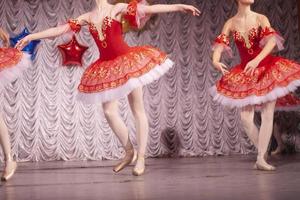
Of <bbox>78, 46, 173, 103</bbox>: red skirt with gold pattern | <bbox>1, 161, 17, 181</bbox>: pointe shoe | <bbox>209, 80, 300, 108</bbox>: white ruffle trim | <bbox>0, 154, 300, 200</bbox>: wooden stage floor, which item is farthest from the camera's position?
<bbox>209, 80, 300, 108</bbox>: white ruffle trim

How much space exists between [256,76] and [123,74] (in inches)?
44.5

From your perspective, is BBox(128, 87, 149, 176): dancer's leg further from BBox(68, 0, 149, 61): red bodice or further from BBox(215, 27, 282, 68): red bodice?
BBox(215, 27, 282, 68): red bodice

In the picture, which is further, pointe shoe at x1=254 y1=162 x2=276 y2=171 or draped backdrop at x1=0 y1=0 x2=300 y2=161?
draped backdrop at x1=0 y1=0 x2=300 y2=161

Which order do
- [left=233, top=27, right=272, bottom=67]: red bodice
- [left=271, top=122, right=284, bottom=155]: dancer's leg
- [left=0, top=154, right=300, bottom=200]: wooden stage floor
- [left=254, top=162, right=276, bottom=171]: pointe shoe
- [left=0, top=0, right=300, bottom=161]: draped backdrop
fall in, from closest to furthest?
[left=0, top=154, right=300, bottom=200]: wooden stage floor
[left=254, top=162, right=276, bottom=171]: pointe shoe
[left=233, top=27, right=272, bottom=67]: red bodice
[left=0, top=0, right=300, bottom=161]: draped backdrop
[left=271, top=122, right=284, bottom=155]: dancer's leg

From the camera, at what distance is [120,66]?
14.1 feet

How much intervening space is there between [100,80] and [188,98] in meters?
3.88

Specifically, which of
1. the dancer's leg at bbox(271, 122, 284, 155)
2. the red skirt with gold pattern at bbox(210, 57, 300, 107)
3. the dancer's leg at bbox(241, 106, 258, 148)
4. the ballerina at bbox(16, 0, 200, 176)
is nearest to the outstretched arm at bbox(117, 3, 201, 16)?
the ballerina at bbox(16, 0, 200, 176)

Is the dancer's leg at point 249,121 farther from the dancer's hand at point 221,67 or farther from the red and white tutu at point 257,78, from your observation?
the dancer's hand at point 221,67

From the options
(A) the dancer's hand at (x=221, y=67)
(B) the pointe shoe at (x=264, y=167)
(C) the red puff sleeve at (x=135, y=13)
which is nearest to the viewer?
(C) the red puff sleeve at (x=135, y=13)

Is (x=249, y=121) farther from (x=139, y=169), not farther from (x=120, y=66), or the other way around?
(x=120, y=66)

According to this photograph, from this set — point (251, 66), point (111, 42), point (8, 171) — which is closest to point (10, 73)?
point (8, 171)

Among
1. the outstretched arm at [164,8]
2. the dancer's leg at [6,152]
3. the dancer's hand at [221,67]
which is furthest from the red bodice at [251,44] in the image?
the dancer's leg at [6,152]

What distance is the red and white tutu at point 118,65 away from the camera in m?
4.20

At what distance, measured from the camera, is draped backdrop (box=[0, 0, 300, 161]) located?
294 inches
